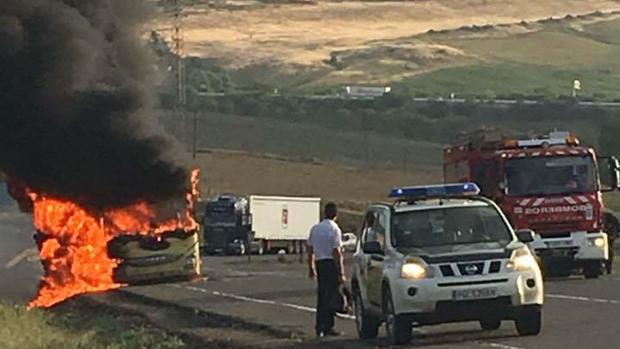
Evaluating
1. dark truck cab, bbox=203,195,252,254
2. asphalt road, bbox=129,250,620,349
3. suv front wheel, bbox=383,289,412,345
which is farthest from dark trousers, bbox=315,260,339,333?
dark truck cab, bbox=203,195,252,254

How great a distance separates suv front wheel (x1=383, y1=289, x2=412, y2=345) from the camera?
21.0 m

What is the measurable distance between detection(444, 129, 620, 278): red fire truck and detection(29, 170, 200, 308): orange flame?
20.4 feet

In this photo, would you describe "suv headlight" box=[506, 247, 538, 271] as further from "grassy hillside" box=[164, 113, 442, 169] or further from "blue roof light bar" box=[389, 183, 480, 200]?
"grassy hillside" box=[164, 113, 442, 169]

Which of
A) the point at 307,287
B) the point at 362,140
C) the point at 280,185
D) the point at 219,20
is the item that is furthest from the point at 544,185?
the point at 219,20

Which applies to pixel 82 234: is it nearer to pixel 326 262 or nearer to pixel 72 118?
pixel 72 118

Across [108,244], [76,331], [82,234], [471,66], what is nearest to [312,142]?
[471,66]

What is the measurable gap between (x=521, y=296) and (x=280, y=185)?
186 ft

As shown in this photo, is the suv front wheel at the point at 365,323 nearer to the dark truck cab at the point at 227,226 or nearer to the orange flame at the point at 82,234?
the orange flame at the point at 82,234

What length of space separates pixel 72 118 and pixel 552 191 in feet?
30.2

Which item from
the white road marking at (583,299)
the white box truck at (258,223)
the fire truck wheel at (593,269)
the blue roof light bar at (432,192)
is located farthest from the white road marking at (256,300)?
the white box truck at (258,223)

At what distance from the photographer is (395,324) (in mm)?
21016

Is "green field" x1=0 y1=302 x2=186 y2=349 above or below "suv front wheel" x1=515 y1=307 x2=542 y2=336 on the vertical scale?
below

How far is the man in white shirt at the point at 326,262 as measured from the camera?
22.9 m

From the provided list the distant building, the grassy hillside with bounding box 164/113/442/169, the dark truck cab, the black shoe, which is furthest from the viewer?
the distant building
